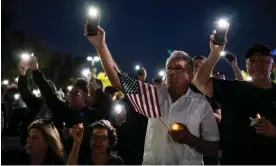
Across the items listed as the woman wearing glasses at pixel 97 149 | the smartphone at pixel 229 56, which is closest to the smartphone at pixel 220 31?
the woman wearing glasses at pixel 97 149

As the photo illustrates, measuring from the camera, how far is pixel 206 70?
3.93m

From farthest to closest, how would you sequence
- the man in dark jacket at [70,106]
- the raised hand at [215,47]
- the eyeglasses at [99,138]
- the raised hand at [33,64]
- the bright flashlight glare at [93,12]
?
1. the raised hand at [33,64]
2. the man in dark jacket at [70,106]
3. the eyeglasses at [99,138]
4. the raised hand at [215,47]
5. the bright flashlight glare at [93,12]

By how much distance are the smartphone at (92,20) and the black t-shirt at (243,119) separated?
140 centimetres

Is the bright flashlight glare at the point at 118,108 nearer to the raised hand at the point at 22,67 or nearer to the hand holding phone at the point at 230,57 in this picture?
the raised hand at the point at 22,67

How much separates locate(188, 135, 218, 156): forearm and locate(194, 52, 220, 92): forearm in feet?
2.48

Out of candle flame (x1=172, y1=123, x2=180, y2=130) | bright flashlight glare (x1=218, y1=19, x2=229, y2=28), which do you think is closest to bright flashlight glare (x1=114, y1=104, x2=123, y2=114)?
bright flashlight glare (x1=218, y1=19, x2=229, y2=28)

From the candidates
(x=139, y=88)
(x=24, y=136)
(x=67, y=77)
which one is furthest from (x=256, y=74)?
(x=67, y=77)

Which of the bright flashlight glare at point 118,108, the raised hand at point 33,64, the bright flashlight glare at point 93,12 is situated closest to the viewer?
the bright flashlight glare at point 93,12

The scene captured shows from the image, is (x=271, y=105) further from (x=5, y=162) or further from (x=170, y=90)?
(x=5, y=162)

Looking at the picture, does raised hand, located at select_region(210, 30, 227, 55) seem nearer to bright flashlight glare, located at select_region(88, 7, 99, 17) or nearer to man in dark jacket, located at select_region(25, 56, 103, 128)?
bright flashlight glare, located at select_region(88, 7, 99, 17)

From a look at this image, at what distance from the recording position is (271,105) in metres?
3.94

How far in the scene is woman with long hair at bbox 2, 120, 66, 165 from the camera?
15.1 feet

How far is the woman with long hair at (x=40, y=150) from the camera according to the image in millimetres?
4602

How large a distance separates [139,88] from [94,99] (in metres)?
3.66
